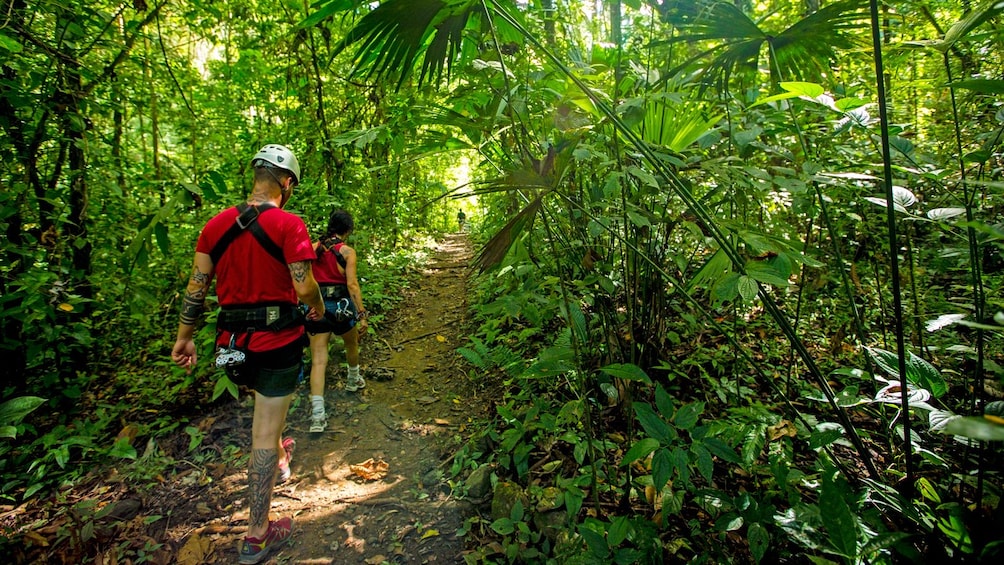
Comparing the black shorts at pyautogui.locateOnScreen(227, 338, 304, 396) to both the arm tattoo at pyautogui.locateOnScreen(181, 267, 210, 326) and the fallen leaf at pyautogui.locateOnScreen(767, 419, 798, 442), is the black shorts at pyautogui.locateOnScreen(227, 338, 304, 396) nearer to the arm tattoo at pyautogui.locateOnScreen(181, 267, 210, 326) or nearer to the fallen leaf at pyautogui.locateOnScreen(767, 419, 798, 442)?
the arm tattoo at pyautogui.locateOnScreen(181, 267, 210, 326)

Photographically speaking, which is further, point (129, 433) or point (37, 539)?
point (129, 433)

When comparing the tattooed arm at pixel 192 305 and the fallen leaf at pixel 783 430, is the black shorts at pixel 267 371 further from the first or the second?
the fallen leaf at pixel 783 430

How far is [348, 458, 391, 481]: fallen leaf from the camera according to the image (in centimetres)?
300

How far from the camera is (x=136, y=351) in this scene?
4.25 metres

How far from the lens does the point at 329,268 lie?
381 centimetres

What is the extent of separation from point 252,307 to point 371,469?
4.98 feet

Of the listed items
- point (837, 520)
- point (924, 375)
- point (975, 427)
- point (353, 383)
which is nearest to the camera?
point (975, 427)

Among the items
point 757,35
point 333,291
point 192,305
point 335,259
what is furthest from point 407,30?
point 333,291

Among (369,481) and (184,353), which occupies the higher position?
(184,353)

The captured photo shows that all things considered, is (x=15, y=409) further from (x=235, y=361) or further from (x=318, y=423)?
(x=318, y=423)

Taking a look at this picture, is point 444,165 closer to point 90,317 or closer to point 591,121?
point 90,317

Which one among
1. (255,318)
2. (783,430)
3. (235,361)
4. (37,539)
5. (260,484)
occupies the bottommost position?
(37,539)

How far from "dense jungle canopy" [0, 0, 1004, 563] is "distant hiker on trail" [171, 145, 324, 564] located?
1.04ft

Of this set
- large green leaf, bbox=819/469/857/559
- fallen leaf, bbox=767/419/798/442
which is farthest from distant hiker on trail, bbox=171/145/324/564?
fallen leaf, bbox=767/419/798/442
